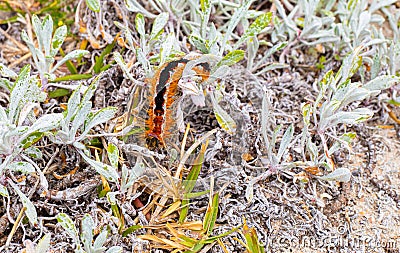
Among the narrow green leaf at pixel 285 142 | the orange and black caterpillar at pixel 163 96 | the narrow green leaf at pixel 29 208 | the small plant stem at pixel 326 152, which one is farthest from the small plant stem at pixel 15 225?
the small plant stem at pixel 326 152

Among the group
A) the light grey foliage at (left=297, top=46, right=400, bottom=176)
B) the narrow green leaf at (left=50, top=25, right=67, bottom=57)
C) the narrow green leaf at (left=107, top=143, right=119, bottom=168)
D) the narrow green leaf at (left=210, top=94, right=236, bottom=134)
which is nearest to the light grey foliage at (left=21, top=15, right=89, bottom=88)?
the narrow green leaf at (left=50, top=25, right=67, bottom=57)

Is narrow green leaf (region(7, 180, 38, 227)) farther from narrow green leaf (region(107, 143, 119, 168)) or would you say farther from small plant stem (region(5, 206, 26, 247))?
narrow green leaf (region(107, 143, 119, 168))

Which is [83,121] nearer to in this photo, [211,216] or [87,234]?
[87,234]

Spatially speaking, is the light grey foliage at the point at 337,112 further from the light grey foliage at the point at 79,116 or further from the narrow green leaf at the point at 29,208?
the narrow green leaf at the point at 29,208

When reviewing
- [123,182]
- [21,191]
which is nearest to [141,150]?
[123,182]

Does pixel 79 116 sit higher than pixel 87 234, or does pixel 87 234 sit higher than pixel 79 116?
pixel 79 116

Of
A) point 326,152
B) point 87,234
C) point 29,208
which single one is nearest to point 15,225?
point 29,208

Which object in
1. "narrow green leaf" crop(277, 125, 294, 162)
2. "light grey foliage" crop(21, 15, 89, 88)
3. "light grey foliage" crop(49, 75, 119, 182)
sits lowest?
"narrow green leaf" crop(277, 125, 294, 162)

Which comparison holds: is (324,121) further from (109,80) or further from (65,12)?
(65,12)
